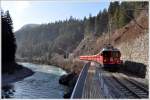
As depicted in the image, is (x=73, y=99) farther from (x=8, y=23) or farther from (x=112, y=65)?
(x=112, y=65)

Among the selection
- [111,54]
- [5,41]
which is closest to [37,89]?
[111,54]

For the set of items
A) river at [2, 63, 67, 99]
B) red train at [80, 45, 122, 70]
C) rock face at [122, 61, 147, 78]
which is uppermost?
red train at [80, 45, 122, 70]

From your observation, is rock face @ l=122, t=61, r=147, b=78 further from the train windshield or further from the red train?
the train windshield

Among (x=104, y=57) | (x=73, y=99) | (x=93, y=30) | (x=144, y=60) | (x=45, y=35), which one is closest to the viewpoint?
(x=73, y=99)

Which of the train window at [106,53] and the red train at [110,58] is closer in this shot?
the red train at [110,58]

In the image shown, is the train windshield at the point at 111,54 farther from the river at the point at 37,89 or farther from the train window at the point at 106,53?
the river at the point at 37,89

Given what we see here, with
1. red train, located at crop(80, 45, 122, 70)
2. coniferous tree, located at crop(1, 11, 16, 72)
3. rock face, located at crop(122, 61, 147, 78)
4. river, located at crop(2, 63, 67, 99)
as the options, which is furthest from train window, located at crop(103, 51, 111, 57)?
coniferous tree, located at crop(1, 11, 16, 72)

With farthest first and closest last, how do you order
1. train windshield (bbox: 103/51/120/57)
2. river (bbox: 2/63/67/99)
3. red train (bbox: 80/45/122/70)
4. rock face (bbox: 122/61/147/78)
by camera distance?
train windshield (bbox: 103/51/120/57) < red train (bbox: 80/45/122/70) < river (bbox: 2/63/67/99) < rock face (bbox: 122/61/147/78)

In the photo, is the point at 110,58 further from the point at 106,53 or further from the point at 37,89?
the point at 37,89

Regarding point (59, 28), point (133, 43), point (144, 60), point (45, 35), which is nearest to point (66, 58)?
point (59, 28)

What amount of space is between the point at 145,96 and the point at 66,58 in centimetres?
6139

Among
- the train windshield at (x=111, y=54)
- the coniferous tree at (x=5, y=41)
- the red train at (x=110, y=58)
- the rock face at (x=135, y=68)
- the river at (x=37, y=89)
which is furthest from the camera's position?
the train windshield at (x=111, y=54)

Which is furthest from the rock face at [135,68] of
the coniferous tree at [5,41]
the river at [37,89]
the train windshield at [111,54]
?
the coniferous tree at [5,41]

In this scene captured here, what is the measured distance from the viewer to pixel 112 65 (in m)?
31.5
